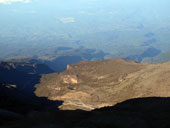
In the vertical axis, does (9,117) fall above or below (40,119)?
below

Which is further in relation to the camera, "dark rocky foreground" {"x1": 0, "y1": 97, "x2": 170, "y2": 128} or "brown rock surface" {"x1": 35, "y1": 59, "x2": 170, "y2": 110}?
"brown rock surface" {"x1": 35, "y1": 59, "x2": 170, "y2": 110}

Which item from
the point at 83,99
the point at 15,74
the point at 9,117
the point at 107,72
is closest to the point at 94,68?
the point at 107,72

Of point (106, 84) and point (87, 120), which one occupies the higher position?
point (87, 120)

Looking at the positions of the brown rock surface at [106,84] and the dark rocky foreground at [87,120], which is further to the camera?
the brown rock surface at [106,84]

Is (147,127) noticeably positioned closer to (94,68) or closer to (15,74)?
(94,68)

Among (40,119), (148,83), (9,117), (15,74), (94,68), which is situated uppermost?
(40,119)

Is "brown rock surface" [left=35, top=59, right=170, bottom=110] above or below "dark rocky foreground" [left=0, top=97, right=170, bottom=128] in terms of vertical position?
below

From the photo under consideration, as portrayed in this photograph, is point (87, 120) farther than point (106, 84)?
No

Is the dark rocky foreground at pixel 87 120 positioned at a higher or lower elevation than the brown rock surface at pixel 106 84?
higher
